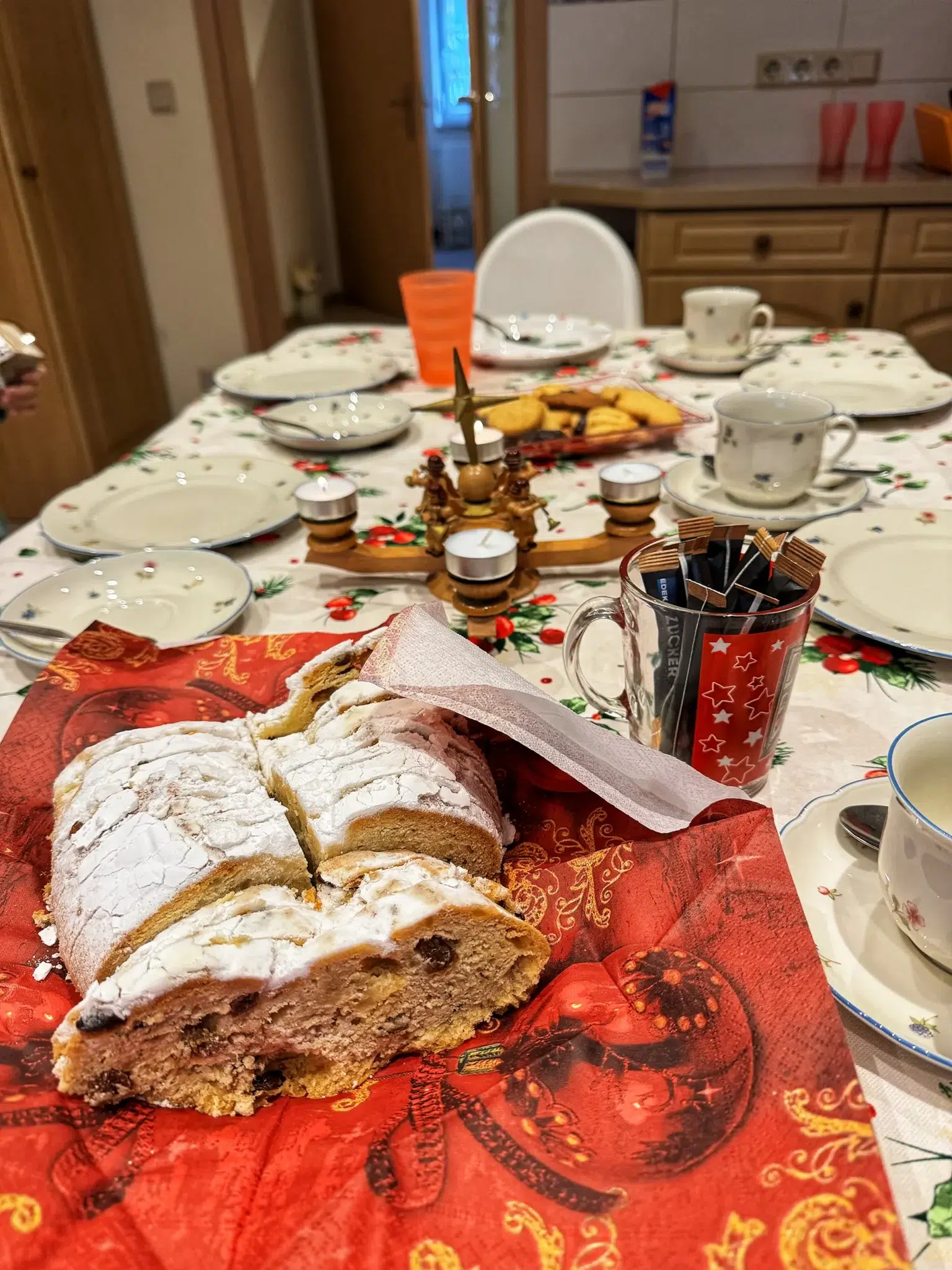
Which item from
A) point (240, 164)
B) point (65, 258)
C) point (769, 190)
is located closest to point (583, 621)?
point (769, 190)

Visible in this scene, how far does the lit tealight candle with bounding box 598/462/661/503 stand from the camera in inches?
36.3

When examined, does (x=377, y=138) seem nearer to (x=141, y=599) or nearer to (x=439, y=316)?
(x=439, y=316)

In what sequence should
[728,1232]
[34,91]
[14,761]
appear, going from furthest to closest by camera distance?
[34,91] → [14,761] → [728,1232]

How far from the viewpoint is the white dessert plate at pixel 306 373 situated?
1533 millimetres

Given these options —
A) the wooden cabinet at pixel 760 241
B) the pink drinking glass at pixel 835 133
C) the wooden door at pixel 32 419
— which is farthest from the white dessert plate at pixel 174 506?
the pink drinking glass at pixel 835 133

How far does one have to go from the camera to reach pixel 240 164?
11.5ft

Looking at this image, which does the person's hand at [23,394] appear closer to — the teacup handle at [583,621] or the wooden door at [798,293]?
the teacup handle at [583,621]

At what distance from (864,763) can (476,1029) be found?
37cm

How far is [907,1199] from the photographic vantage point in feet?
1.32

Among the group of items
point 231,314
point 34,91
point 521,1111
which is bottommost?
point 231,314

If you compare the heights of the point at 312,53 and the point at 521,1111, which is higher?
the point at 312,53

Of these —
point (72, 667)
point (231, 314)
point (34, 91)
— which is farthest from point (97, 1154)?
point (231, 314)

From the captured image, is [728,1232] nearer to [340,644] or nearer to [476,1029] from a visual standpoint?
[476,1029]

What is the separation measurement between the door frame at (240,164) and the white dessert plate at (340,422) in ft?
8.30
